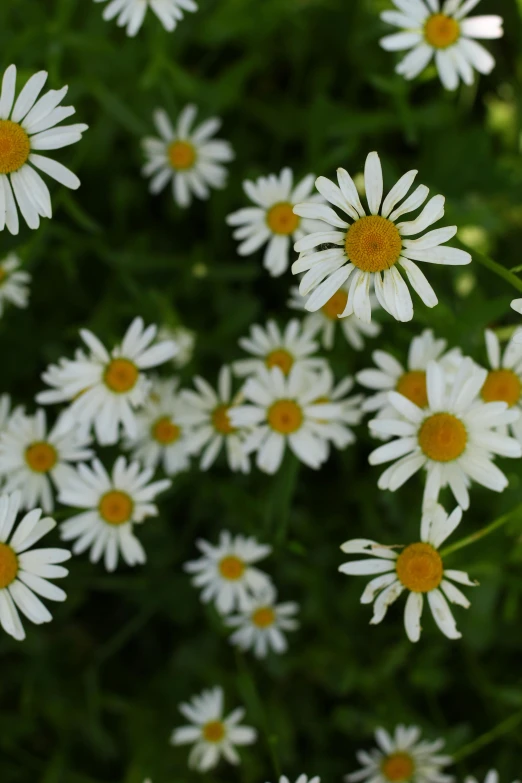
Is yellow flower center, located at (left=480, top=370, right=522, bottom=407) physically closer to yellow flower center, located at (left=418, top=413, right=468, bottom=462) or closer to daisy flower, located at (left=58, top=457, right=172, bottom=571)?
yellow flower center, located at (left=418, top=413, right=468, bottom=462)

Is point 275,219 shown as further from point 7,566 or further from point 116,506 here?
point 7,566

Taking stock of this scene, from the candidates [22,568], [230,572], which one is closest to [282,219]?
[230,572]

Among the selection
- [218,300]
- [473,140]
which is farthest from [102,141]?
[473,140]

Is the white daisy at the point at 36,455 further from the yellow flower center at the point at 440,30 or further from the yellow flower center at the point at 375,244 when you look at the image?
the yellow flower center at the point at 440,30

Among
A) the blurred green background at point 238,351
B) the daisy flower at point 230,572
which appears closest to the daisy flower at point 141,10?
the blurred green background at point 238,351

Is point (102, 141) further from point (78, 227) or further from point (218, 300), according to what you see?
point (218, 300)

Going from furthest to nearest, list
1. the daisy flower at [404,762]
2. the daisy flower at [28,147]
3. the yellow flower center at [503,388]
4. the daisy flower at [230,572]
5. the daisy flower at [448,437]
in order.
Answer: the daisy flower at [230,572] < the daisy flower at [404,762] < the yellow flower center at [503,388] < the daisy flower at [448,437] < the daisy flower at [28,147]

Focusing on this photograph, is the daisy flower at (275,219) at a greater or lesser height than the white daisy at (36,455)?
greater
